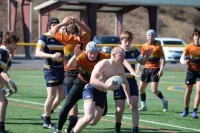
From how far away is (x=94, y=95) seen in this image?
1091 centimetres

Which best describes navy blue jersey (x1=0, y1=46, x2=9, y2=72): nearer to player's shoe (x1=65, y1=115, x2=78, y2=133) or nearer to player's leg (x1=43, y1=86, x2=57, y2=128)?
player's leg (x1=43, y1=86, x2=57, y2=128)

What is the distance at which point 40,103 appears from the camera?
17594mm

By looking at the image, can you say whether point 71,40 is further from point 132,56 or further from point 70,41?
point 132,56

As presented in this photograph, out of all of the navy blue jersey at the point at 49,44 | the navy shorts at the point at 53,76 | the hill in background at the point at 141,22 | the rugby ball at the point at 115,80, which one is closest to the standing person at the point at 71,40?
the navy blue jersey at the point at 49,44

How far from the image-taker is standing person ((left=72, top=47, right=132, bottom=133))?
10539mm

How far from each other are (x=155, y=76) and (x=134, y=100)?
4.77 meters

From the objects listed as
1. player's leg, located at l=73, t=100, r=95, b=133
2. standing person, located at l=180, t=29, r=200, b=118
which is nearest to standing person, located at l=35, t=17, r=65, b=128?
player's leg, located at l=73, t=100, r=95, b=133

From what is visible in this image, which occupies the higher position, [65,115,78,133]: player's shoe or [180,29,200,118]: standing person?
[180,29,200,118]: standing person

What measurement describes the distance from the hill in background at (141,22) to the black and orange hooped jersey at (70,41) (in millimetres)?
55780

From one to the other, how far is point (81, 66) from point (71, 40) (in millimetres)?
1061

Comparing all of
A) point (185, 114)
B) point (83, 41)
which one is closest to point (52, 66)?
point (83, 41)

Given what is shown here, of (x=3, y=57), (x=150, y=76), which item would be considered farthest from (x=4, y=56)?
(x=150, y=76)

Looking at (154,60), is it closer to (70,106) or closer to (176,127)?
(176,127)

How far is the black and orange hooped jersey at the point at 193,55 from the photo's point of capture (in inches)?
599
